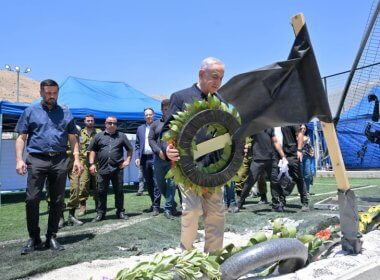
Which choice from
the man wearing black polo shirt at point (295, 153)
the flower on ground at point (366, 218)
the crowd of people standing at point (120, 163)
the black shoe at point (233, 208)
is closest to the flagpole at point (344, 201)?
the crowd of people standing at point (120, 163)

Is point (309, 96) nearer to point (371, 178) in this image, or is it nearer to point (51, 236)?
point (51, 236)

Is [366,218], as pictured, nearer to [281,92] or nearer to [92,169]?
[281,92]

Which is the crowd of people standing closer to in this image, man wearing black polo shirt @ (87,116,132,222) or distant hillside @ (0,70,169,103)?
man wearing black polo shirt @ (87,116,132,222)

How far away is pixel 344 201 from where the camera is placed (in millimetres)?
3920

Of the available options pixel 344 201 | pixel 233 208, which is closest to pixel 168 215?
pixel 233 208

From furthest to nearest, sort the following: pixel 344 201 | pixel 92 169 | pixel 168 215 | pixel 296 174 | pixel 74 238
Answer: pixel 296 174 → pixel 92 169 → pixel 168 215 → pixel 74 238 → pixel 344 201

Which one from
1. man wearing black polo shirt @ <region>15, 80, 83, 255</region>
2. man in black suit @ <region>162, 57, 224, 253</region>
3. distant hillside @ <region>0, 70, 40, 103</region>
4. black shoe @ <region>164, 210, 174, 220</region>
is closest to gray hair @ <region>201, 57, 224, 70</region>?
man in black suit @ <region>162, 57, 224, 253</region>

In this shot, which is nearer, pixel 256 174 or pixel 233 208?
pixel 233 208

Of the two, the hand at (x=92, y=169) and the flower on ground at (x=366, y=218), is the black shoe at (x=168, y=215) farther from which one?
the flower on ground at (x=366, y=218)

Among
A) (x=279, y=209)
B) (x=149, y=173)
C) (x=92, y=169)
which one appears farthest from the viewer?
(x=149, y=173)

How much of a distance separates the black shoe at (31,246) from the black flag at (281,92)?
2.95 metres

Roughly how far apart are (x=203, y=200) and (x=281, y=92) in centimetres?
114

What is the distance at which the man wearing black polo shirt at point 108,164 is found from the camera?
742 cm

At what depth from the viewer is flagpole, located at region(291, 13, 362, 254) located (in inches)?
149
